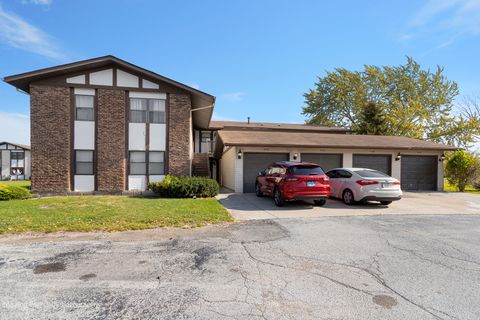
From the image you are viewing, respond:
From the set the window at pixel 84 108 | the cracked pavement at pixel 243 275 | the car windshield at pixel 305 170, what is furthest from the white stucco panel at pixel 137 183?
the cracked pavement at pixel 243 275

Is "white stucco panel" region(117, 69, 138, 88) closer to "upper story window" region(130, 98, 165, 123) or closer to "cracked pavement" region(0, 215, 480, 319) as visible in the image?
"upper story window" region(130, 98, 165, 123)

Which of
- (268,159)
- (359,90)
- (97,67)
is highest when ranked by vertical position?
(359,90)

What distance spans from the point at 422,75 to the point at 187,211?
41.6 metres

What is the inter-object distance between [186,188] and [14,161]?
1522 inches

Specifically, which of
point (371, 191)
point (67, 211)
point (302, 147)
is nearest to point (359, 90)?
point (302, 147)

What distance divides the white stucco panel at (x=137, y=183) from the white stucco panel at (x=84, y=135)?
2507mm

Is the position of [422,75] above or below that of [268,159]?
above

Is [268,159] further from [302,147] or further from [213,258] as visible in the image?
[213,258]

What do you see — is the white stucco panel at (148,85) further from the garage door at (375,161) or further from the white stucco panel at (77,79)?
the garage door at (375,161)

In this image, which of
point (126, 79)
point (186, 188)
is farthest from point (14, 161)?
point (186, 188)

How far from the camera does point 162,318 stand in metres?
2.82

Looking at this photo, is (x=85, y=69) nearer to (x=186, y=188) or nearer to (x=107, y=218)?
(x=186, y=188)

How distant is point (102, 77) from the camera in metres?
14.3

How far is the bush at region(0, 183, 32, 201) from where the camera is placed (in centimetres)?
1145
